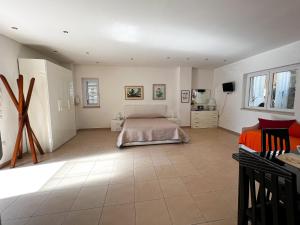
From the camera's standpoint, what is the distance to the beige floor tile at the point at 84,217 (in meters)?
1.56

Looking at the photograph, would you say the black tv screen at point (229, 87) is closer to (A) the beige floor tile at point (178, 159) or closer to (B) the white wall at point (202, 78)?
(B) the white wall at point (202, 78)

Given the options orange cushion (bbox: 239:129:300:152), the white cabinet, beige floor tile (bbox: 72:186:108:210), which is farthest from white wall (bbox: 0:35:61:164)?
the white cabinet

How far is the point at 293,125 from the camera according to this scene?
3010mm

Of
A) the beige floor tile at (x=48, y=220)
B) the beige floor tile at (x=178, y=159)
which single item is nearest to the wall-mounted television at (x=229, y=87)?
the beige floor tile at (x=178, y=159)

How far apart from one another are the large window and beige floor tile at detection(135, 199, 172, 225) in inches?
148

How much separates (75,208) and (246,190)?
1856 millimetres

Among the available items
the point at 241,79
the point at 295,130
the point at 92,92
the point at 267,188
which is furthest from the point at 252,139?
the point at 92,92

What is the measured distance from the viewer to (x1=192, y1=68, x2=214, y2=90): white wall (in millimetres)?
6238

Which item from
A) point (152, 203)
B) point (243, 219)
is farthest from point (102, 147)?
point (243, 219)

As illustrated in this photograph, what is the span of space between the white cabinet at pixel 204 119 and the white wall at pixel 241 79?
274 mm

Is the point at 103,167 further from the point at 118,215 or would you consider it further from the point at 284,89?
the point at 284,89

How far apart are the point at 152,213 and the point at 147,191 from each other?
1.30 ft

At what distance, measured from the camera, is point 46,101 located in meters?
3.37

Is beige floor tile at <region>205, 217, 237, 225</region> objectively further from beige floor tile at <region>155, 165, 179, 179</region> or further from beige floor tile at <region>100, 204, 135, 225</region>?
beige floor tile at <region>155, 165, 179, 179</region>
